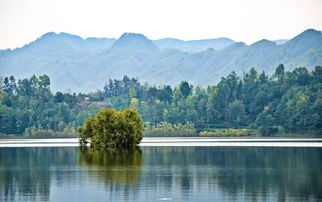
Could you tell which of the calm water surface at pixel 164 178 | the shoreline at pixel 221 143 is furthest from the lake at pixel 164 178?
the shoreline at pixel 221 143

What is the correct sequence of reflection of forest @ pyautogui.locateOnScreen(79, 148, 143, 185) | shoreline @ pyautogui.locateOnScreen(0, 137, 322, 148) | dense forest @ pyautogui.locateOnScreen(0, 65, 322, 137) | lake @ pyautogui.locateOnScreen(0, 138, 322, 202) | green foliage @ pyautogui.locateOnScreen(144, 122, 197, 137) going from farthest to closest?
green foliage @ pyautogui.locateOnScreen(144, 122, 197, 137)
dense forest @ pyautogui.locateOnScreen(0, 65, 322, 137)
shoreline @ pyautogui.locateOnScreen(0, 137, 322, 148)
reflection of forest @ pyautogui.locateOnScreen(79, 148, 143, 185)
lake @ pyautogui.locateOnScreen(0, 138, 322, 202)

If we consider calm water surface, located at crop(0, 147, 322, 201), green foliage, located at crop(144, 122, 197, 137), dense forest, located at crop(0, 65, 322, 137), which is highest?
dense forest, located at crop(0, 65, 322, 137)

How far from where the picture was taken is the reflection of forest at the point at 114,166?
4875cm

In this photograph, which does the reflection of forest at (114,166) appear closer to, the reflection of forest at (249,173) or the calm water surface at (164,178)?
the calm water surface at (164,178)

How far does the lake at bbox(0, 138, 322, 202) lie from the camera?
133ft

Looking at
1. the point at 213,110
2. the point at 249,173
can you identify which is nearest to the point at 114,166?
the point at 249,173

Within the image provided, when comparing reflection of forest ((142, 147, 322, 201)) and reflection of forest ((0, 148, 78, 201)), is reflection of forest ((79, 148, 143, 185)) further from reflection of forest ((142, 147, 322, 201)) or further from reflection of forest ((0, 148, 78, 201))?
reflection of forest ((0, 148, 78, 201))

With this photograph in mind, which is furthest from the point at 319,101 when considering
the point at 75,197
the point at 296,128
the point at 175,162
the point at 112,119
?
the point at 75,197

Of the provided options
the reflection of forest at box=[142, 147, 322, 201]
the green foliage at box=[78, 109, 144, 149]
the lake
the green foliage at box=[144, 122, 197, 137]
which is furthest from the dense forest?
the lake

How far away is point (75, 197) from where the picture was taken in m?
40.3

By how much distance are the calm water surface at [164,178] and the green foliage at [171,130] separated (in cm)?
8708

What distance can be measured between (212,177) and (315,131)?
3815 inches

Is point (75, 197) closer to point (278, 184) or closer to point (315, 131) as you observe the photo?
point (278, 184)

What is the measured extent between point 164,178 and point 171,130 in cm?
10958
